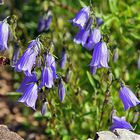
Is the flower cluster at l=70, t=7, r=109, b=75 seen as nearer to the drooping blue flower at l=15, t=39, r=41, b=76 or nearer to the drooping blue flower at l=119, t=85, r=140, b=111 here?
the drooping blue flower at l=119, t=85, r=140, b=111

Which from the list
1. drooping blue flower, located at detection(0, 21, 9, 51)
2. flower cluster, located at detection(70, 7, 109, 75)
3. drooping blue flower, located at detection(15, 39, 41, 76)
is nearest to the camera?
drooping blue flower, located at detection(15, 39, 41, 76)

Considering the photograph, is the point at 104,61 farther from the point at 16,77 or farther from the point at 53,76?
the point at 16,77

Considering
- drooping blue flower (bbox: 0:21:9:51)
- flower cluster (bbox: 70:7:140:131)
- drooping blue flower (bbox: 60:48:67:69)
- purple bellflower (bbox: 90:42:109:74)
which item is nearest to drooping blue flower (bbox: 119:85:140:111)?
flower cluster (bbox: 70:7:140:131)

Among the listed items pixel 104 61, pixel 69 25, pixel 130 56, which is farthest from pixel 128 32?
pixel 104 61

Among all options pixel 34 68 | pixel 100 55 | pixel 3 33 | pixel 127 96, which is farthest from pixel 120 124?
pixel 3 33

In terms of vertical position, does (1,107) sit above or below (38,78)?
below
